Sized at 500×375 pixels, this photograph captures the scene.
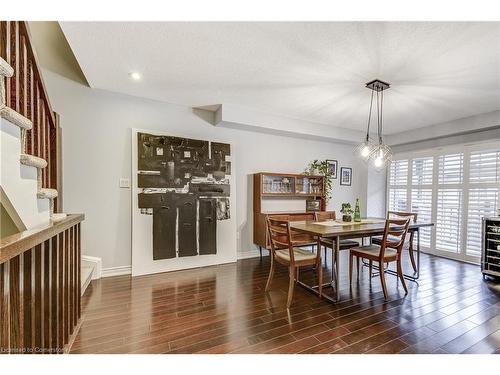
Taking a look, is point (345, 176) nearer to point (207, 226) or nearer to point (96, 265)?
point (207, 226)

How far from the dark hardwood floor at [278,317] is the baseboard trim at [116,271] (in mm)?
116

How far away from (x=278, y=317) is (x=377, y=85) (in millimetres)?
2685

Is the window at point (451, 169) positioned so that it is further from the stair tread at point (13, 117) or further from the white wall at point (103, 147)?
the stair tread at point (13, 117)

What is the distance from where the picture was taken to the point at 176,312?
222cm

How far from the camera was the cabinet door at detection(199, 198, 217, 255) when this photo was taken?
3582 millimetres

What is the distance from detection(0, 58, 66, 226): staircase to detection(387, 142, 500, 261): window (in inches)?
213

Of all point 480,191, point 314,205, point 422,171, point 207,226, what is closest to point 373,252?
point 314,205

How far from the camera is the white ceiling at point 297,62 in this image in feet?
6.10

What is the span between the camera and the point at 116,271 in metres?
3.15

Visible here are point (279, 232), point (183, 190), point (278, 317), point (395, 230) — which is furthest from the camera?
point (183, 190)
